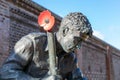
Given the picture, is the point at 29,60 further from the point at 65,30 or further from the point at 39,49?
the point at 65,30

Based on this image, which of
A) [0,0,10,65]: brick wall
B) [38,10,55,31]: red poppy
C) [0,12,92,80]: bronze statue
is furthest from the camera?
[0,0,10,65]: brick wall

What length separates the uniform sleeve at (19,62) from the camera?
116 inches

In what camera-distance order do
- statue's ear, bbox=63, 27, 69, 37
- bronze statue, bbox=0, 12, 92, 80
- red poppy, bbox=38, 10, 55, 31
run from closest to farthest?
red poppy, bbox=38, 10, 55, 31 → bronze statue, bbox=0, 12, 92, 80 → statue's ear, bbox=63, 27, 69, 37

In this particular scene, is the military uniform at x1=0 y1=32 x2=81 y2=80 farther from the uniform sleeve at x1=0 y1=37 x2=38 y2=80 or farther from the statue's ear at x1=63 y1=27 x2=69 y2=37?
the statue's ear at x1=63 y1=27 x2=69 y2=37

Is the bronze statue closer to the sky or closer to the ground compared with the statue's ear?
closer to the ground

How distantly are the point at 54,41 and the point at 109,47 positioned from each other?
13.0 m

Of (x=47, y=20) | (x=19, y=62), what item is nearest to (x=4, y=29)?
(x=19, y=62)

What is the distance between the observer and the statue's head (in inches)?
122

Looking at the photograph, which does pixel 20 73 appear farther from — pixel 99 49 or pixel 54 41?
pixel 99 49

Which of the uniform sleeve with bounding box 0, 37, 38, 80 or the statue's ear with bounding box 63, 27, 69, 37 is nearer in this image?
the uniform sleeve with bounding box 0, 37, 38, 80

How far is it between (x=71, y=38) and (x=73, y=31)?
2.6 inches

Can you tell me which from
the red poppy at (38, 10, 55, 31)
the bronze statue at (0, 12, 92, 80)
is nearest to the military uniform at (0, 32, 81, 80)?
the bronze statue at (0, 12, 92, 80)

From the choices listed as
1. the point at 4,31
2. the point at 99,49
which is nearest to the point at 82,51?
the point at 99,49

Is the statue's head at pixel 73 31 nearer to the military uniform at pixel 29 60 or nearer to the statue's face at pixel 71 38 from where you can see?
the statue's face at pixel 71 38
